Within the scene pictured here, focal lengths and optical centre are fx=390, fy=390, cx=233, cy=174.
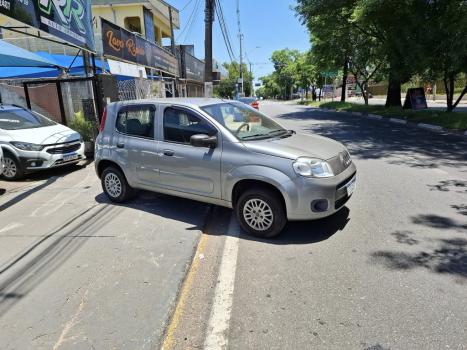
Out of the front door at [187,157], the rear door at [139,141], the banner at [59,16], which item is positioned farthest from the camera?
the banner at [59,16]

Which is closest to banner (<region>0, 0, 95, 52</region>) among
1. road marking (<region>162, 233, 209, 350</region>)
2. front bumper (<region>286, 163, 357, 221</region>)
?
road marking (<region>162, 233, 209, 350</region>)

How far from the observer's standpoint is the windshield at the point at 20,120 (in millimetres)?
9080

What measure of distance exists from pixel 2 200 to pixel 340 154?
609 cm

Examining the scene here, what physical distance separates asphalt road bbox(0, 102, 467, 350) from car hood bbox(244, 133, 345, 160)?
38.3 inches

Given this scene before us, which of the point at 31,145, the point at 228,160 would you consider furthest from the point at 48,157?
the point at 228,160

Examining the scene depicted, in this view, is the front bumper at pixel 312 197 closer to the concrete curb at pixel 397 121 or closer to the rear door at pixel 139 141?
the rear door at pixel 139 141

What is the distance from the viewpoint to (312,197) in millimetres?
4395

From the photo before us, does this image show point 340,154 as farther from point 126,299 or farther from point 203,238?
point 126,299

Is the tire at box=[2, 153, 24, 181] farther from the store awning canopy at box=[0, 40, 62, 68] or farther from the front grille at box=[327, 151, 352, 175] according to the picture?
the front grille at box=[327, 151, 352, 175]

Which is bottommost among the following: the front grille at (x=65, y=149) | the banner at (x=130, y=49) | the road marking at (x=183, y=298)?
the road marking at (x=183, y=298)

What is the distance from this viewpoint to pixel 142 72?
61.4 feet

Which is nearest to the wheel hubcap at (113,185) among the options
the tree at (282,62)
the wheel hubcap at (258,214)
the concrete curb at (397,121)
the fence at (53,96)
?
the wheel hubcap at (258,214)

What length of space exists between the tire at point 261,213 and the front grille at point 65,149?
5.83 metres

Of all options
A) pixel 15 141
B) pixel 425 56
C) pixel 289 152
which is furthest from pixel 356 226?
pixel 425 56
